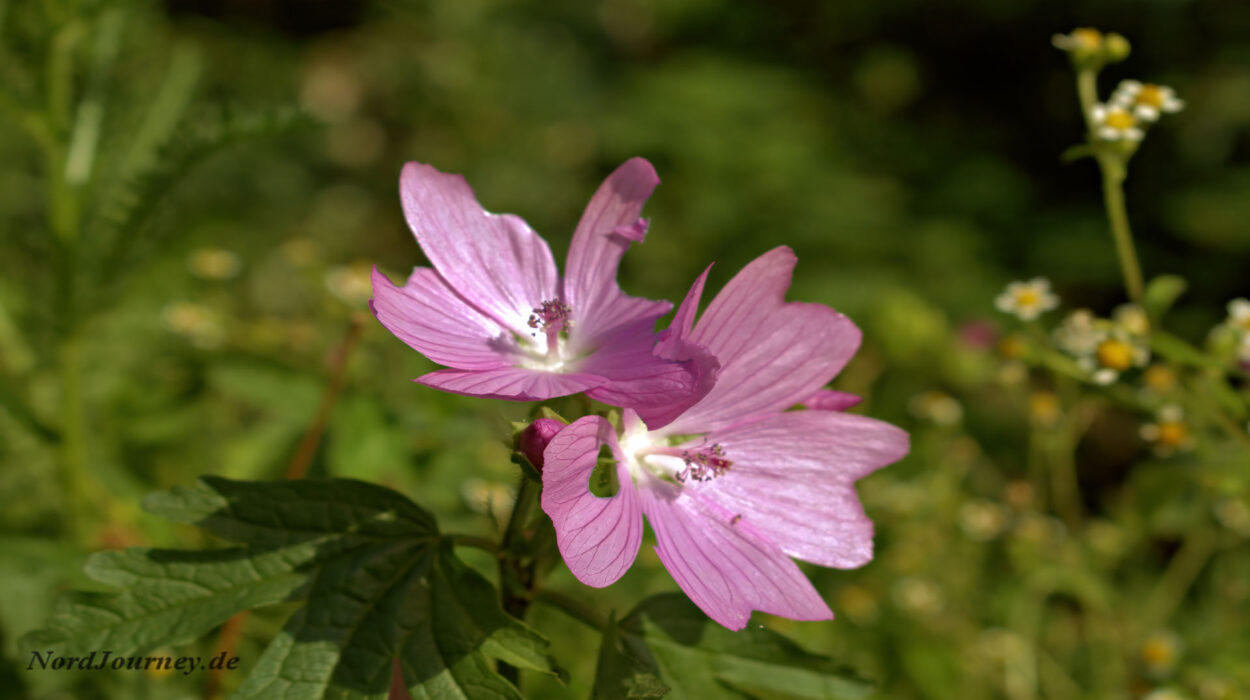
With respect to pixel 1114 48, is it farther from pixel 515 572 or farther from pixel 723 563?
pixel 515 572

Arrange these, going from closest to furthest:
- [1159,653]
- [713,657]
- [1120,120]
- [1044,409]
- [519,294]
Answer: [713,657] < [519,294] < [1120,120] < [1159,653] < [1044,409]

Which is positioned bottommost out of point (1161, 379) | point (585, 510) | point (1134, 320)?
point (1161, 379)

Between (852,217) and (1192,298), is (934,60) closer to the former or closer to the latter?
(852,217)

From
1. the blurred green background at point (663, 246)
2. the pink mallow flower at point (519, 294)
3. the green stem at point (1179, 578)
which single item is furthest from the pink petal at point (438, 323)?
the green stem at point (1179, 578)

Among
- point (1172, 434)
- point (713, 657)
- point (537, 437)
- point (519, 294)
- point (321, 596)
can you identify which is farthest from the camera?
point (1172, 434)

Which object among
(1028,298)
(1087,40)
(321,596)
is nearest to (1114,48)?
(1087,40)

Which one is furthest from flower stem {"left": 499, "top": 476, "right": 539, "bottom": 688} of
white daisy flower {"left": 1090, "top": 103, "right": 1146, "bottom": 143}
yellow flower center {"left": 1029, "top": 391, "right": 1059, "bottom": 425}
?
yellow flower center {"left": 1029, "top": 391, "right": 1059, "bottom": 425}

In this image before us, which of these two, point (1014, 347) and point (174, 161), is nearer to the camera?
point (174, 161)
